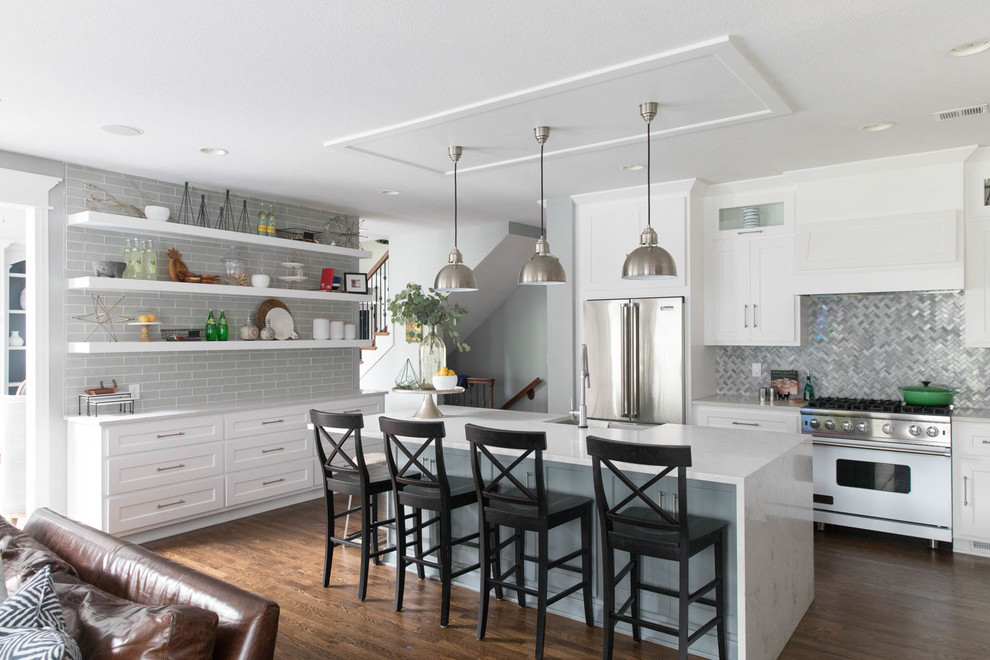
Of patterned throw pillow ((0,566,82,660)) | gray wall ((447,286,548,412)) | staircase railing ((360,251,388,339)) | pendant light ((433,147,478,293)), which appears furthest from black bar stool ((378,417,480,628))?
staircase railing ((360,251,388,339))

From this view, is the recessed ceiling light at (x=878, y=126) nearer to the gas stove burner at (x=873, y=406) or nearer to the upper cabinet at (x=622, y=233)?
the upper cabinet at (x=622, y=233)

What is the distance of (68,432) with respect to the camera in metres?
4.72

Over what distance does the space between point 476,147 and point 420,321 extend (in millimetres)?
1210

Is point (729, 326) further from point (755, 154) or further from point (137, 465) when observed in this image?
point (137, 465)

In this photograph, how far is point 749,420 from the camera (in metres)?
5.12

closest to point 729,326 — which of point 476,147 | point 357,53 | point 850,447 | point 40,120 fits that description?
point 850,447

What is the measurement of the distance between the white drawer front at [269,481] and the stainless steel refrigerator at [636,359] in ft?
8.26

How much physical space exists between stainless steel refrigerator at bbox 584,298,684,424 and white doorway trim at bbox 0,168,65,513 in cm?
401

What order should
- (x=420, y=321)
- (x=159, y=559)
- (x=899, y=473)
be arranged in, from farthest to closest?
1. (x=899, y=473)
2. (x=420, y=321)
3. (x=159, y=559)

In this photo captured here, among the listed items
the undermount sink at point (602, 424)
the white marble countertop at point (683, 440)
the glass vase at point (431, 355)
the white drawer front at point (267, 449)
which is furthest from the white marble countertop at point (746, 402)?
the white drawer front at point (267, 449)

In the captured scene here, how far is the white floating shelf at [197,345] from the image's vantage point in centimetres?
466

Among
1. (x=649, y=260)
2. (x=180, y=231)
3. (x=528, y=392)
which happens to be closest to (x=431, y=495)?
(x=649, y=260)

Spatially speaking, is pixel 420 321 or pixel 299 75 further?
pixel 420 321

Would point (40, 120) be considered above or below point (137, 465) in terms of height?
above
